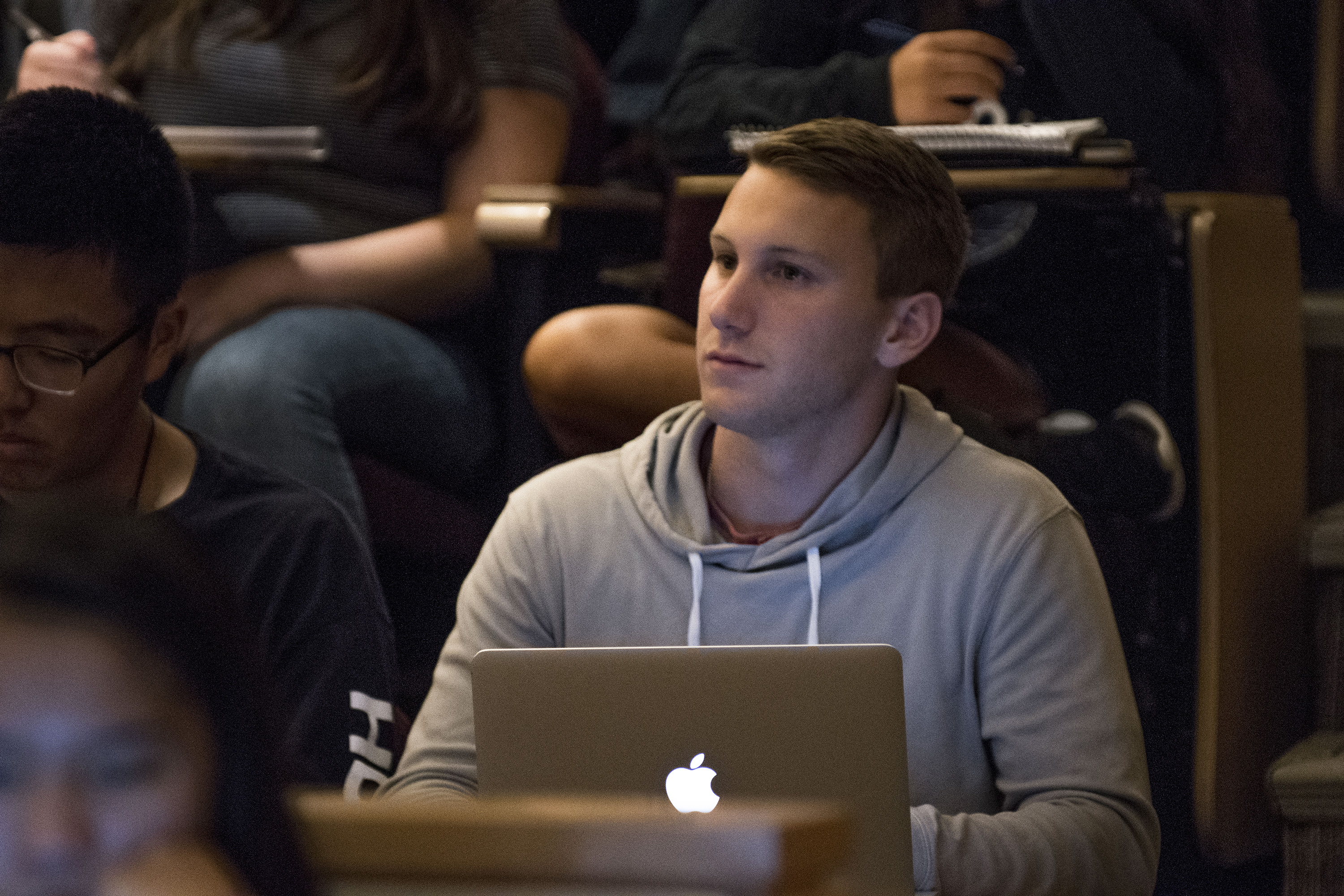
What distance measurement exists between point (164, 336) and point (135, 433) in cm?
9

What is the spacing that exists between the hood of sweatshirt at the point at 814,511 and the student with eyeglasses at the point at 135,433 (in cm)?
25

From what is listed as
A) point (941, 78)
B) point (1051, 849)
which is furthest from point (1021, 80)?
point (1051, 849)

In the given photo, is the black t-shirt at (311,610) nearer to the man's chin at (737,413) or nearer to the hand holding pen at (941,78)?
the man's chin at (737,413)

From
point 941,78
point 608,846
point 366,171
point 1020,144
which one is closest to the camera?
point 608,846

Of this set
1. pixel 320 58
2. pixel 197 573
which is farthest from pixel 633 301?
pixel 197 573

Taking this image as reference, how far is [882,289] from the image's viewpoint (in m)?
1.39

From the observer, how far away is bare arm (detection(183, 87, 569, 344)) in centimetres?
184

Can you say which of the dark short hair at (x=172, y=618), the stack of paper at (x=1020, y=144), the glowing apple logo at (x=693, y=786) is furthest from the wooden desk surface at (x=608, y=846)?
the stack of paper at (x=1020, y=144)

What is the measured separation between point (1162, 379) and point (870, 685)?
0.95 metres

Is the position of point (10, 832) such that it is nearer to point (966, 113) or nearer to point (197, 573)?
point (197, 573)

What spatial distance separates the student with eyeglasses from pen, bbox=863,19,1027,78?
2.95 ft

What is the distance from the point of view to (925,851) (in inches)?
42.9

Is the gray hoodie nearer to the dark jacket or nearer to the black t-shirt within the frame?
the black t-shirt

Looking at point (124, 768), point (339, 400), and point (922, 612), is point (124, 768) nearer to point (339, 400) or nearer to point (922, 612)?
point (922, 612)
